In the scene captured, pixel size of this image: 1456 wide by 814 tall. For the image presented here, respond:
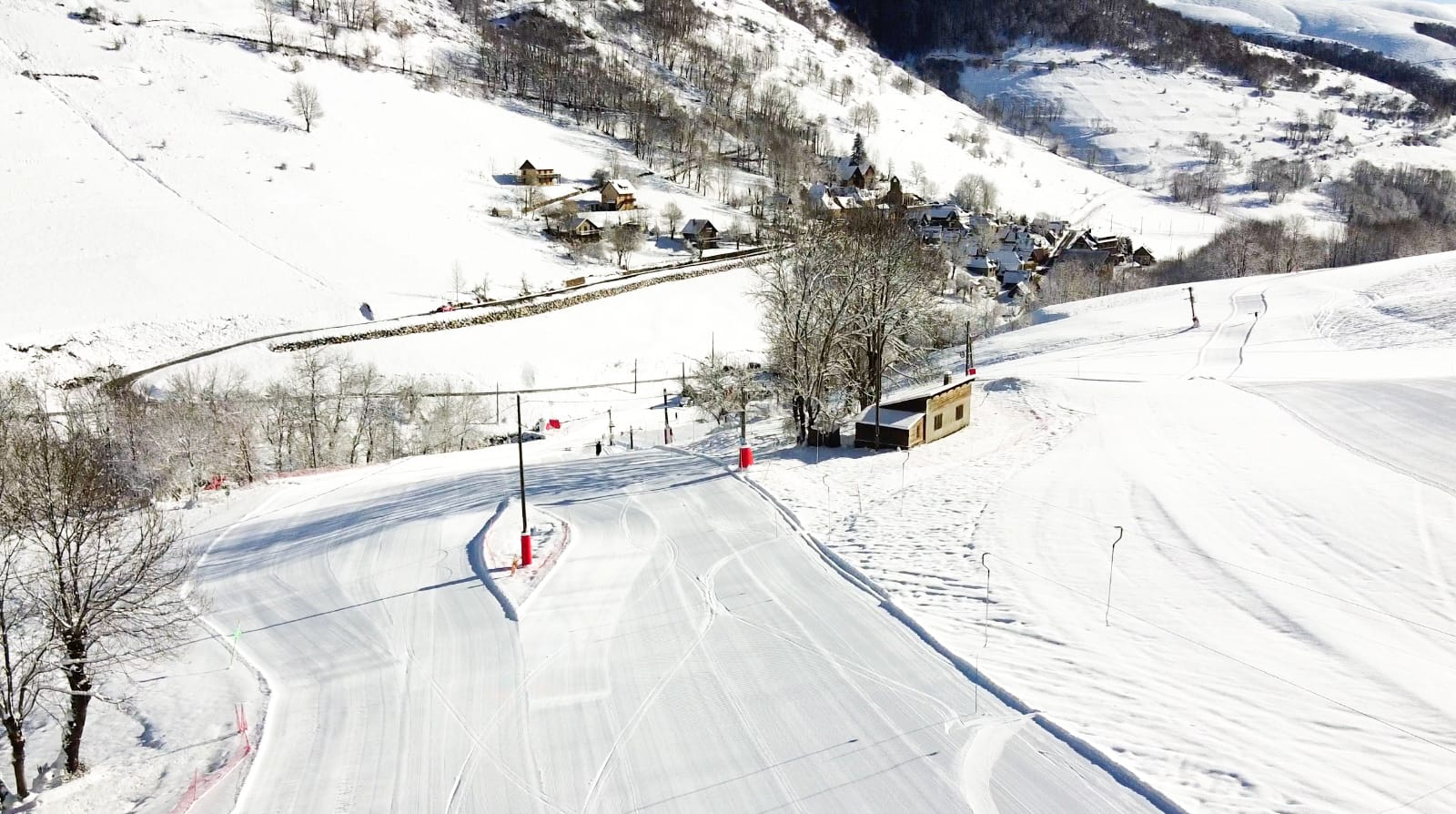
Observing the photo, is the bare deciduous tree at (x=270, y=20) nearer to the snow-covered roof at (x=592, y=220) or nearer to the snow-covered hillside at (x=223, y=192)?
→ the snow-covered hillside at (x=223, y=192)

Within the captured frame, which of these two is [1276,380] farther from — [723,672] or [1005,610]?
[723,672]

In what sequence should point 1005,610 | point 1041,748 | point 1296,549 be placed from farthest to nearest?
1. point 1296,549
2. point 1005,610
3. point 1041,748

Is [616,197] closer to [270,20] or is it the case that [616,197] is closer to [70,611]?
[270,20]

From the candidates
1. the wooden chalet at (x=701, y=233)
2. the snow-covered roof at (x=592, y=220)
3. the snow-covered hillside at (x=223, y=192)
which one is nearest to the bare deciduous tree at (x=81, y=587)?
the snow-covered hillside at (x=223, y=192)

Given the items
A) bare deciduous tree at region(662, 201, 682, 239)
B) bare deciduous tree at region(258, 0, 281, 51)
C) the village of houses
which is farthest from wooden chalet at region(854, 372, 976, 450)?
bare deciduous tree at region(258, 0, 281, 51)

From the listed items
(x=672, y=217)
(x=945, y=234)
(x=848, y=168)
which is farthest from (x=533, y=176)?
(x=848, y=168)

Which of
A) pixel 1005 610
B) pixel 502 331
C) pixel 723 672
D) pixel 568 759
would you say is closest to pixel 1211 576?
pixel 1005 610

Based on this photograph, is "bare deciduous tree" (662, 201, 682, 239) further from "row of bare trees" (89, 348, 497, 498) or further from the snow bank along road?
the snow bank along road
